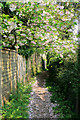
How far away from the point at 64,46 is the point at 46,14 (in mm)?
1826

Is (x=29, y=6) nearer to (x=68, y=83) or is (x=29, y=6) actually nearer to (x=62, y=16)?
(x=62, y=16)

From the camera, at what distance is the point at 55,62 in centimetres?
713

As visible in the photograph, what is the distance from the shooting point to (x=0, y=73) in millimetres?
3447

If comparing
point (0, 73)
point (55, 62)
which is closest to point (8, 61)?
point (0, 73)

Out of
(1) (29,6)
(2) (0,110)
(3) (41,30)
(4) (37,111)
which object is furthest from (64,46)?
(2) (0,110)

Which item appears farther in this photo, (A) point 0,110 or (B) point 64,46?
(B) point 64,46

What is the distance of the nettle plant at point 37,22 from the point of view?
4.14 m

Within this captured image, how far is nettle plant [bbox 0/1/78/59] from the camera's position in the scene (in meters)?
4.14

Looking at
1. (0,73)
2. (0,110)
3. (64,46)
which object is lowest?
(0,110)

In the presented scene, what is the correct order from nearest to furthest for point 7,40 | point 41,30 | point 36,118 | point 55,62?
point 36,118 → point 41,30 → point 7,40 → point 55,62

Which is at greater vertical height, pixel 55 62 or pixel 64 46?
pixel 64 46

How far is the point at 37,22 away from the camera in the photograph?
4.95 meters

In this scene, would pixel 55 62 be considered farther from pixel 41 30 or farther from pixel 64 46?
pixel 41 30

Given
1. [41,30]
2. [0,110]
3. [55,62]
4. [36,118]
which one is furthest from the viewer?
[55,62]
